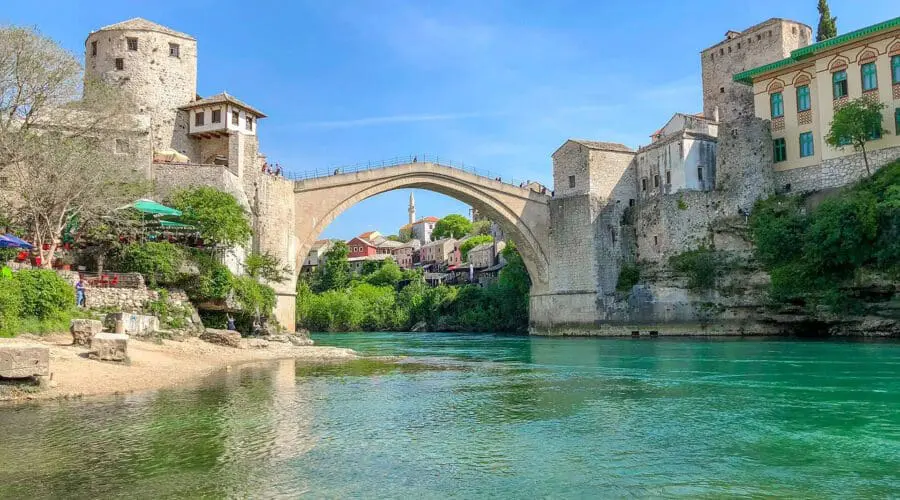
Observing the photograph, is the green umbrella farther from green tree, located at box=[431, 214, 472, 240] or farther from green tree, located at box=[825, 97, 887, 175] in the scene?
green tree, located at box=[431, 214, 472, 240]

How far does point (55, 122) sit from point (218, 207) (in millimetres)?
5671

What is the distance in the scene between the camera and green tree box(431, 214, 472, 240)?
→ 311ft

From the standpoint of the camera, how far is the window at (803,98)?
31500mm

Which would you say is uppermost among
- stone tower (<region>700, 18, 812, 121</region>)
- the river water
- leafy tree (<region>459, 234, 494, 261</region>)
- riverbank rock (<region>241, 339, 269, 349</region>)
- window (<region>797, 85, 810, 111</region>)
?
stone tower (<region>700, 18, 812, 121</region>)

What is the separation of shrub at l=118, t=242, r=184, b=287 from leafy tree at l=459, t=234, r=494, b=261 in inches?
2175

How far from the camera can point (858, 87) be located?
29.3 meters

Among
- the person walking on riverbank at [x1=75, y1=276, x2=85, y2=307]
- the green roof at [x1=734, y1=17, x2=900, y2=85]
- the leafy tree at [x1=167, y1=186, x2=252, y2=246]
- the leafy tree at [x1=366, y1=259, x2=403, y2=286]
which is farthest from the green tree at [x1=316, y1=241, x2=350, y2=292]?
the person walking on riverbank at [x1=75, y1=276, x2=85, y2=307]

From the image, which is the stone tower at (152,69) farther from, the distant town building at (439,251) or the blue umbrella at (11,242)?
the distant town building at (439,251)

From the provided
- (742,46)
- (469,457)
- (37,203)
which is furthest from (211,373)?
(742,46)

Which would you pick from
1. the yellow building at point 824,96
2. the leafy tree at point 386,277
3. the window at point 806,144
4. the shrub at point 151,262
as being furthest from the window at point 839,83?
the leafy tree at point 386,277

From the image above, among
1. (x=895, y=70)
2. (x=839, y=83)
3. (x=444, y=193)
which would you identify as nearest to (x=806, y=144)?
(x=839, y=83)

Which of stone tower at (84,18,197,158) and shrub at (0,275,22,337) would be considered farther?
stone tower at (84,18,197,158)

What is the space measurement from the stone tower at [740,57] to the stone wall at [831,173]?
9.02m

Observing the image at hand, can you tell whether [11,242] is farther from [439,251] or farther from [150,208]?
[439,251]
